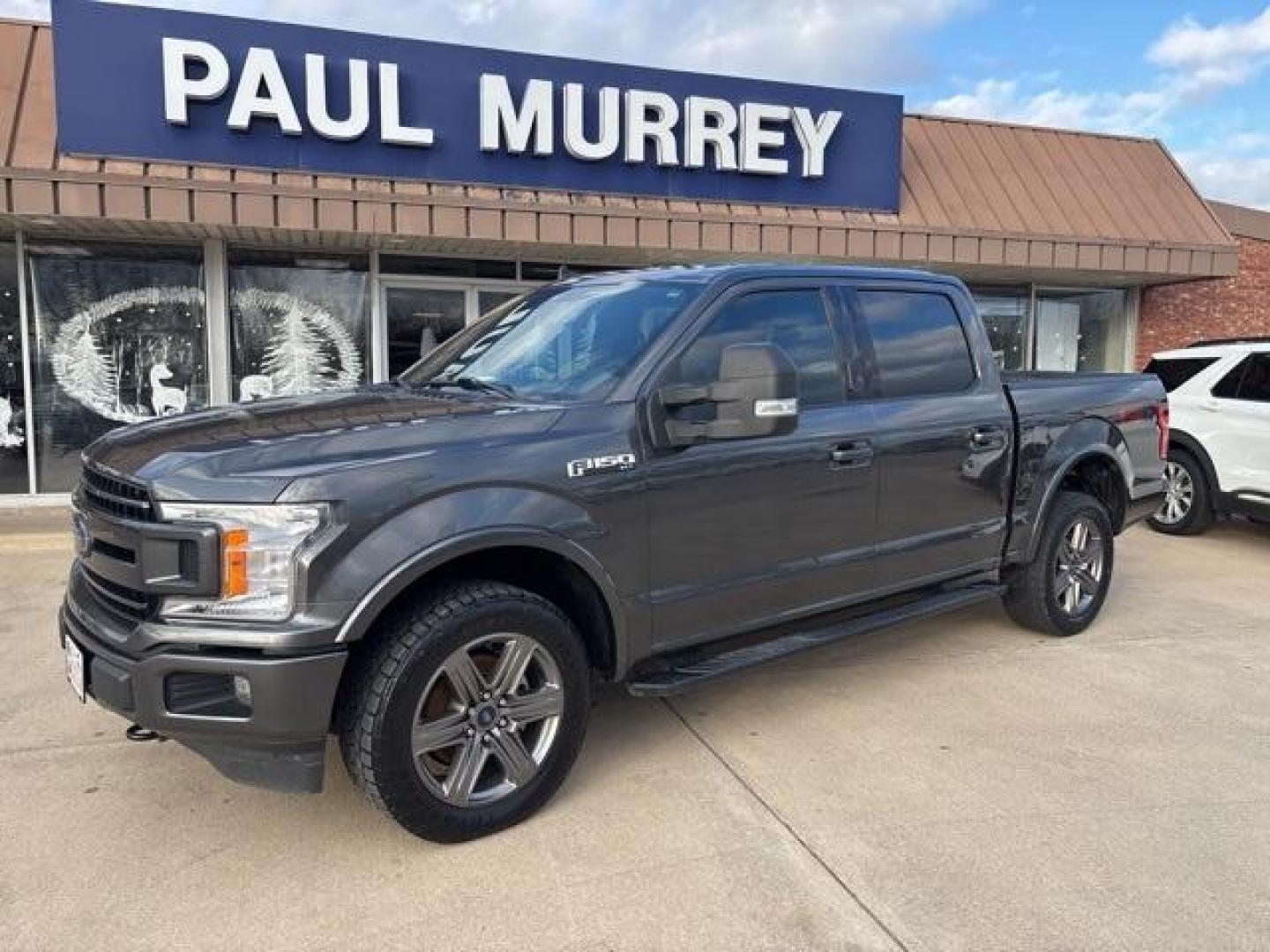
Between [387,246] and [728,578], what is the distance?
24.1 ft

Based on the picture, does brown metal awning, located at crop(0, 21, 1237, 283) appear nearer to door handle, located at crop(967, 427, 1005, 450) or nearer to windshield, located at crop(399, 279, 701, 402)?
windshield, located at crop(399, 279, 701, 402)

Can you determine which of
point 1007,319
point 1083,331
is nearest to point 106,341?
point 1007,319

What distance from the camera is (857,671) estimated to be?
4.80m

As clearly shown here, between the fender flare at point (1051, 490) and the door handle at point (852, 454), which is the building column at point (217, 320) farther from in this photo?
the fender flare at point (1051, 490)

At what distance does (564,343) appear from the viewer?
3805 millimetres

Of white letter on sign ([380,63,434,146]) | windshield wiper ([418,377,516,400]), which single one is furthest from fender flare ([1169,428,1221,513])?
white letter on sign ([380,63,434,146])

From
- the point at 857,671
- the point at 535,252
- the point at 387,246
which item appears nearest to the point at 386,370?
the point at 387,246

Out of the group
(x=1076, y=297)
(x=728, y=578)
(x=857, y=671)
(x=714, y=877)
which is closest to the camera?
(x=714, y=877)

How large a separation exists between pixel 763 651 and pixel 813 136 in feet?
25.5

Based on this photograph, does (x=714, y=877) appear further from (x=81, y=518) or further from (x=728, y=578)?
(x=81, y=518)

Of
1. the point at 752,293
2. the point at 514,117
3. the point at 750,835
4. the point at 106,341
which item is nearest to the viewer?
the point at 750,835

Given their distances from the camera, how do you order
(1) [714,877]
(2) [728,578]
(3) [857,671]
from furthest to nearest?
(3) [857,671] → (2) [728,578] → (1) [714,877]

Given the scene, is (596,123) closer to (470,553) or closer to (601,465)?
(601,465)

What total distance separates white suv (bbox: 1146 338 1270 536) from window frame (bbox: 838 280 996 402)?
4040 mm
